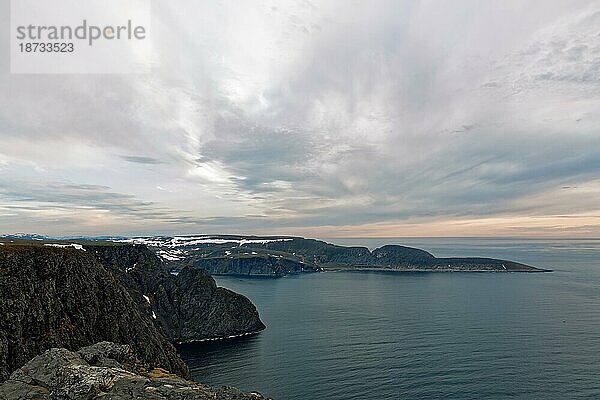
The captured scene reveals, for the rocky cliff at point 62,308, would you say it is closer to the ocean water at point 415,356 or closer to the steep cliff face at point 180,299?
the ocean water at point 415,356

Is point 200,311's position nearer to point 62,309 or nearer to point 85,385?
point 62,309

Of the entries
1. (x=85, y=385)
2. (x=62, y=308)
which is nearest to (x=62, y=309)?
(x=62, y=308)

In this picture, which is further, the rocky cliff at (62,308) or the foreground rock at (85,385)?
the rocky cliff at (62,308)

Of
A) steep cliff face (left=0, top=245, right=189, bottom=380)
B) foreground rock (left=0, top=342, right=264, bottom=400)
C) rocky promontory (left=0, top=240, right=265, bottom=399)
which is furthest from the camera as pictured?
rocky promontory (left=0, top=240, right=265, bottom=399)

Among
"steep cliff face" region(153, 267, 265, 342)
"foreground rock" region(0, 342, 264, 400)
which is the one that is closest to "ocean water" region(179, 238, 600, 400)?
"steep cliff face" region(153, 267, 265, 342)

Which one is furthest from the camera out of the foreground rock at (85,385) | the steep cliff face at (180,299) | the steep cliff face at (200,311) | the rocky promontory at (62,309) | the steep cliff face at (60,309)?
the steep cliff face at (200,311)

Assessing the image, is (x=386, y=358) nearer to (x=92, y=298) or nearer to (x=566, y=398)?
(x=566, y=398)

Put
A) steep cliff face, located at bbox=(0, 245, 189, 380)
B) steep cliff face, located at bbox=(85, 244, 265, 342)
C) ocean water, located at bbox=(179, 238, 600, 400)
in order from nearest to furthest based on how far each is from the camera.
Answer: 1. steep cliff face, located at bbox=(0, 245, 189, 380)
2. ocean water, located at bbox=(179, 238, 600, 400)
3. steep cliff face, located at bbox=(85, 244, 265, 342)

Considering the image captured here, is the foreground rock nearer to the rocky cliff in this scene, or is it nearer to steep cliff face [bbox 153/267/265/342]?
the rocky cliff

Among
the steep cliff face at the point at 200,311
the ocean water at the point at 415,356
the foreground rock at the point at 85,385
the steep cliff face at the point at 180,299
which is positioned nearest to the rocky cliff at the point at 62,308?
the foreground rock at the point at 85,385
